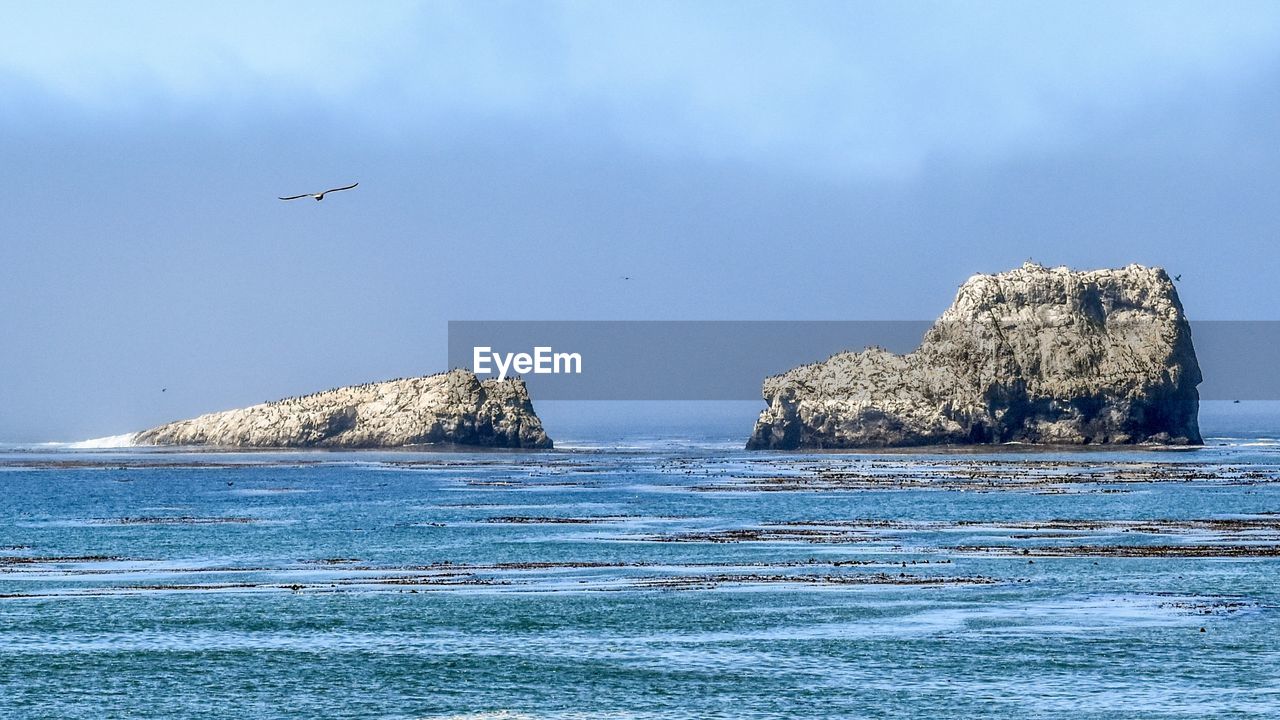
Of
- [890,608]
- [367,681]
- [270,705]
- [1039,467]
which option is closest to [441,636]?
[367,681]

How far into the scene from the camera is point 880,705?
3978 cm

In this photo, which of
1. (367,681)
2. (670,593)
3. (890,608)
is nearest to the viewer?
(367,681)

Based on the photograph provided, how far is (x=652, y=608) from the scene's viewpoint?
5556 centimetres

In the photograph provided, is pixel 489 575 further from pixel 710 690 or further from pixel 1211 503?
pixel 1211 503

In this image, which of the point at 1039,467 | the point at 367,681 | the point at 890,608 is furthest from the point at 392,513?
the point at 1039,467

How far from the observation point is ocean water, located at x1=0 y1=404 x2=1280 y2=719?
4131 cm

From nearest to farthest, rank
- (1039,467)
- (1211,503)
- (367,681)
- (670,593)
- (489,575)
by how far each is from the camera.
A: (367,681), (670,593), (489,575), (1211,503), (1039,467)

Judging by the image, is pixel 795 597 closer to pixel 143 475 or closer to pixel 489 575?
pixel 489 575

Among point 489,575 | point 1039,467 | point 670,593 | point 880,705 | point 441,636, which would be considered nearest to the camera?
point 880,705

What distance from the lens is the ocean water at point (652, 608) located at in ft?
136

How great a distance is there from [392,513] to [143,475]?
6575 cm

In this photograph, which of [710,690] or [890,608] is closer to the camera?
[710,690]

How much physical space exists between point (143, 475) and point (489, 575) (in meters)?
104

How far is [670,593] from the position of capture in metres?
59.2
